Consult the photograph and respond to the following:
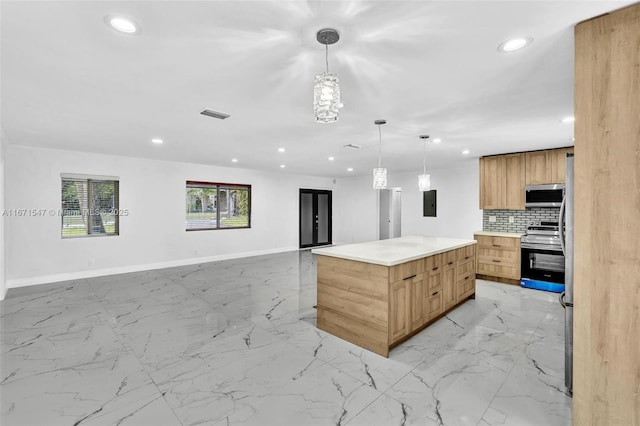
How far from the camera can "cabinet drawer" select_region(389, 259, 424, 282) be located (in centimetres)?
274

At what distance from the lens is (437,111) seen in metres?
3.21

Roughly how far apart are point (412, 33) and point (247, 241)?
713 centimetres

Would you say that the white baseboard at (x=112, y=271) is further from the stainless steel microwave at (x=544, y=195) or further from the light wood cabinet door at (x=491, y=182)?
the stainless steel microwave at (x=544, y=195)

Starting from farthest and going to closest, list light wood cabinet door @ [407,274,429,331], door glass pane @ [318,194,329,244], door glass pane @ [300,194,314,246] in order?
door glass pane @ [318,194,329,244] < door glass pane @ [300,194,314,246] < light wood cabinet door @ [407,274,429,331]

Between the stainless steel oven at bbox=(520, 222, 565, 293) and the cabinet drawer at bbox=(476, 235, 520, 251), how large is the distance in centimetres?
11

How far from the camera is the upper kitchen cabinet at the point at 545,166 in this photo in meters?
5.12

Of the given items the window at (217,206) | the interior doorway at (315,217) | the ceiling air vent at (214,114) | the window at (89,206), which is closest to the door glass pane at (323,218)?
the interior doorway at (315,217)

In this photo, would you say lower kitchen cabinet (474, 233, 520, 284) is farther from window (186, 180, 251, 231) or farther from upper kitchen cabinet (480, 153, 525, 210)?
window (186, 180, 251, 231)

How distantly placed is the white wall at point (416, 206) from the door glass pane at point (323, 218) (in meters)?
0.30

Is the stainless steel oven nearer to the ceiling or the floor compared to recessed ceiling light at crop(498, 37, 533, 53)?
nearer to the floor

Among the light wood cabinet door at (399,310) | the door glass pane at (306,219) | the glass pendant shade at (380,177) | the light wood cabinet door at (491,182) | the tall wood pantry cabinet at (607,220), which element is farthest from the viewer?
the door glass pane at (306,219)

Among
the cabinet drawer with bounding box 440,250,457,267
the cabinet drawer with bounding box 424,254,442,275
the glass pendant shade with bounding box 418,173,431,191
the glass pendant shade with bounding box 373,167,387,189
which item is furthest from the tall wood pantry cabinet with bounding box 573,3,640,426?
the glass pendant shade with bounding box 418,173,431,191

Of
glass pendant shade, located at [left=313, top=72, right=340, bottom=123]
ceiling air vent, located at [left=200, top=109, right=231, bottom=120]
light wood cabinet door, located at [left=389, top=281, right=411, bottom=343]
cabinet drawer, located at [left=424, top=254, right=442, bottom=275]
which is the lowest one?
light wood cabinet door, located at [left=389, top=281, right=411, bottom=343]

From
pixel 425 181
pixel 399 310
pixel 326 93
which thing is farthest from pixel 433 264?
pixel 326 93
